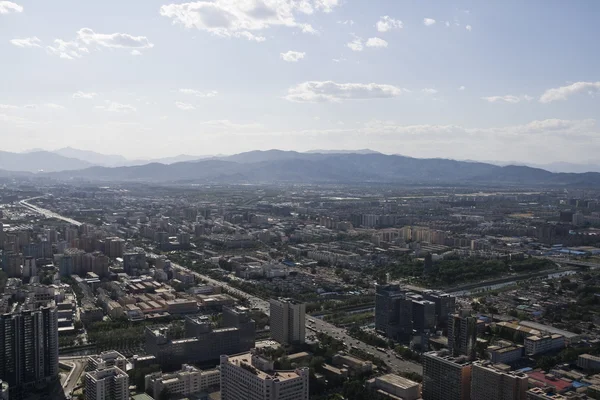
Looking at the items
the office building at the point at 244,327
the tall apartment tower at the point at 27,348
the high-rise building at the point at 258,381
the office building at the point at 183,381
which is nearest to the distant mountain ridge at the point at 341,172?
the office building at the point at 244,327

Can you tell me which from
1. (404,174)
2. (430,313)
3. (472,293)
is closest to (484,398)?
(430,313)

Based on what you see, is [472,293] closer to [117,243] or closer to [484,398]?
[484,398]

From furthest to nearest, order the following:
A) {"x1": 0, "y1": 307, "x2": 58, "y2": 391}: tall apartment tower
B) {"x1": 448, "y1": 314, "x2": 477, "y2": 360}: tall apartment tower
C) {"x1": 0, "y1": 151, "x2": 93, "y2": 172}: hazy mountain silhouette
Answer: {"x1": 0, "y1": 151, "x2": 93, "y2": 172}: hazy mountain silhouette < {"x1": 448, "y1": 314, "x2": 477, "y2": 360}: tall apartment tower < {"x1": 0, "y1": 307, "x2": 58, "y2": 391}: tall apartment tower

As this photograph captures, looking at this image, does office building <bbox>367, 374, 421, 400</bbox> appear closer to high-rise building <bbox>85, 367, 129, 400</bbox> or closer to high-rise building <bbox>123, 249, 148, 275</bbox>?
high-rise building <bbox>85, 367, 129, 400</bbox>

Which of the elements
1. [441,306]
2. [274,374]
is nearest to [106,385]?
[274,374]

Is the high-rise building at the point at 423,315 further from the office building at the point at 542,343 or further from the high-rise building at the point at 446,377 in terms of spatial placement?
the high-rise building at the point at 446,377

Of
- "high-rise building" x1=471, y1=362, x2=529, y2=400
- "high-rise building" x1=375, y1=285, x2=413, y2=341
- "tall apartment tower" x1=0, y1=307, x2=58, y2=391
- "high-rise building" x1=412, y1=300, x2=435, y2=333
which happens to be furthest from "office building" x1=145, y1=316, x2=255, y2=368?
"high-rise building" x1=471, y1=362, x2=529, y2=400
